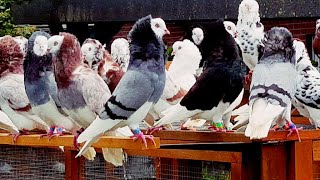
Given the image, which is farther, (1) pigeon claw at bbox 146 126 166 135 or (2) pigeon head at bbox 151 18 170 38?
(1) pigeon claw at bbox 146 126 166 135

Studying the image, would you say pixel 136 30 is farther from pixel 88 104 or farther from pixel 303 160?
pixel 303 160

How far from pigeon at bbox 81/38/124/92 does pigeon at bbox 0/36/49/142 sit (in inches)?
15.9

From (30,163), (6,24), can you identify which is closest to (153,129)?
(30,163)

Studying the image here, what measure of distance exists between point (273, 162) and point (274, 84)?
0.98ft

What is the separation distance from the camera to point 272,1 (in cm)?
423

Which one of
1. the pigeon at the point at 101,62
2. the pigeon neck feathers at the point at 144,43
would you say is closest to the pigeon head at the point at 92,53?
the pigeon at the point at 101,62

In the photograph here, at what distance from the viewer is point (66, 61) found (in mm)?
3807

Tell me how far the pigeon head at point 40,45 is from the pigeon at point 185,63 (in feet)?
2.30

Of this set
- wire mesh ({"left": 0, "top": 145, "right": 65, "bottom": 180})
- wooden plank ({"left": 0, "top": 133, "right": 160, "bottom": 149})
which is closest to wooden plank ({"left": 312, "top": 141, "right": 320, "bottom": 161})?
wooden plank ({"left": 0, "top": 133, "right": 160, "bottom": 149})

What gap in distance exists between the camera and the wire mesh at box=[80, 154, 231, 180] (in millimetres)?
3656

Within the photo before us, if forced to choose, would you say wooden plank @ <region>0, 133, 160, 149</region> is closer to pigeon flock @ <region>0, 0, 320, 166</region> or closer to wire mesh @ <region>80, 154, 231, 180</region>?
pigeon flock @ <region>0, 0, 320, 166</region>

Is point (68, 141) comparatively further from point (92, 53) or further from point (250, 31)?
point (250, 31)

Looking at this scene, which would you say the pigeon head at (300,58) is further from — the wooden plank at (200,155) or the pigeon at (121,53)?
the pigeon at (121,53)

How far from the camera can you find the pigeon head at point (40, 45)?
4.02m
